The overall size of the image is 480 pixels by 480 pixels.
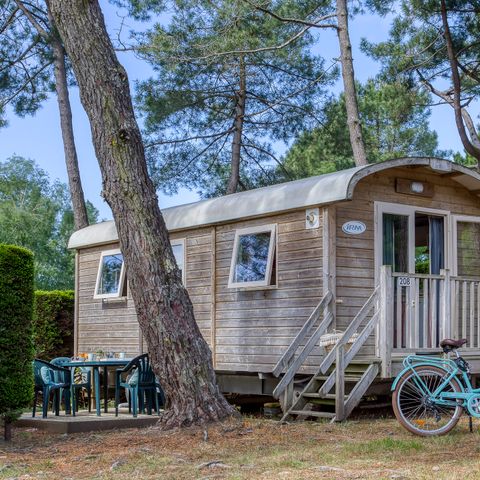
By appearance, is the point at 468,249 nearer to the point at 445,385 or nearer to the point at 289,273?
the point at 289,273

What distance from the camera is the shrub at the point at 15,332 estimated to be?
784 cm

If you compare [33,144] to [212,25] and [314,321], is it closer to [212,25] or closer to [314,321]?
[212,25]

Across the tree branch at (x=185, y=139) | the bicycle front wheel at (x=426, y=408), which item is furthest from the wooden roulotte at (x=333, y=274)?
the tree branch at (x=185, y=139)

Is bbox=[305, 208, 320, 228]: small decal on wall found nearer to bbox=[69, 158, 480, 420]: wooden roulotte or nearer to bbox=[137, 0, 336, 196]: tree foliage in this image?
bbox=[69, 158, 480, 420]: wooden roulotte

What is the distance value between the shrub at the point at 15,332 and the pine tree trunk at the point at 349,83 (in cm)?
832

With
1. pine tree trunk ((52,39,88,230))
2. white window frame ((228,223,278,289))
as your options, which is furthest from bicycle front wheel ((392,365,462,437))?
pine tree trunk ((52,39,88,230))

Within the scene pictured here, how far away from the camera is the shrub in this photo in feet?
25.7

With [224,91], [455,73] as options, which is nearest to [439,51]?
[455,73]

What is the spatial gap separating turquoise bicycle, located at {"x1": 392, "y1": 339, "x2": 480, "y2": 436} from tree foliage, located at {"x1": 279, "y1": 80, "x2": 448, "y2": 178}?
988 centimetres

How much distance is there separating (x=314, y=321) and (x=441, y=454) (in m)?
3.07

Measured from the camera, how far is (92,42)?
851 centimetres

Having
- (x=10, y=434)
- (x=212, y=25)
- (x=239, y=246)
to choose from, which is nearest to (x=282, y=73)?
(x=212, y=25)

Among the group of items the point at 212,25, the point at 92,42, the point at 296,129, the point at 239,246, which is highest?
the point at 212,25

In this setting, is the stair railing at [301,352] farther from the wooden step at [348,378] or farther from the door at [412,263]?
the door at [412,263]
